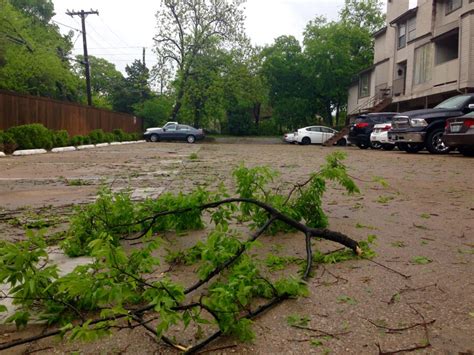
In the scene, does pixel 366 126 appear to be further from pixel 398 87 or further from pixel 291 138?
pixel 291 138

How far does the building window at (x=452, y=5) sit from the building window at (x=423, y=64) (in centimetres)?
220

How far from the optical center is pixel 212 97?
4044 cm

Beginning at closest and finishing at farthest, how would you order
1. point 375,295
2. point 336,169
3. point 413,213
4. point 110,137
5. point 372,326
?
point 372,326
point 375,295
point 336,169
point 413,213
point 110,137

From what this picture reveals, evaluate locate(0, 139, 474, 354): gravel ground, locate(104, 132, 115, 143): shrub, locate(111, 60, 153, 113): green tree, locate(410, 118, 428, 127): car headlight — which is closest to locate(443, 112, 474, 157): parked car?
locate(410, 118, 428, 127): car headlight

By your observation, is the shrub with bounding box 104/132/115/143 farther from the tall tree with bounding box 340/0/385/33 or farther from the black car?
the tall tree with bounding box 340/0/385/33

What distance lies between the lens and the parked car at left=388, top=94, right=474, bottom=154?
1346 cm

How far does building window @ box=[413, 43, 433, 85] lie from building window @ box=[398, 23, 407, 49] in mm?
3747

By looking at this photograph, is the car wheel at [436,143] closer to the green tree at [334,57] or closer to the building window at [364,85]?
the building window at [364,85]

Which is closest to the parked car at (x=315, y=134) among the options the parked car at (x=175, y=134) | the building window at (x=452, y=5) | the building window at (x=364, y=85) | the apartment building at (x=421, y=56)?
the apartment building at (x=421, y=56)

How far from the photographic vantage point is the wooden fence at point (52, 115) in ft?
54.7

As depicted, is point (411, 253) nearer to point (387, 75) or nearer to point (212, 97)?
point (387, 75)

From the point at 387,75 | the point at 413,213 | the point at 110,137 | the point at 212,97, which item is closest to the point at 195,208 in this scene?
the point at 413,213

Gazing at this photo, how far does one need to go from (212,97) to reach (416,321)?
129 feet

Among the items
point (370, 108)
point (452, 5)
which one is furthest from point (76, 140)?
point (452, 5)
